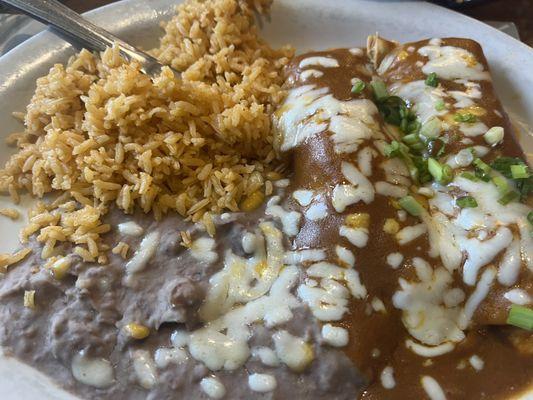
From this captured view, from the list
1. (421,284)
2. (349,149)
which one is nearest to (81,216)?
(349,149)

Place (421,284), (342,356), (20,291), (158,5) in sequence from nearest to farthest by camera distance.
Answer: (342,356), (421,284), (20,291), (158,5)

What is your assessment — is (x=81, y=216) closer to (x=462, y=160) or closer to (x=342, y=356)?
(x=342, y=356)

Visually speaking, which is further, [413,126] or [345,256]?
[413,126]

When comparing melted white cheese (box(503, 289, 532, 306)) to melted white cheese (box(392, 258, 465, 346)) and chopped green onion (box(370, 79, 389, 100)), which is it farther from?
chopped green onion (box(370, 79, 389, 100))

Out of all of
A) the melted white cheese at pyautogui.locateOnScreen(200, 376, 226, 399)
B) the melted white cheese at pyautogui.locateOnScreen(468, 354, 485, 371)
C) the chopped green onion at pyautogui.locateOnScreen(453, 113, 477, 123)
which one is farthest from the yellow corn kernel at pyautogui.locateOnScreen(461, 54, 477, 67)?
the melted white cheese at pyautogui.locateOnScreen(200, 376, 226, 399)

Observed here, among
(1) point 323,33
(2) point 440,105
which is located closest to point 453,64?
(2) point 440,105

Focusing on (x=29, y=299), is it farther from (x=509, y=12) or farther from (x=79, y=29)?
(x=509, y=12)
